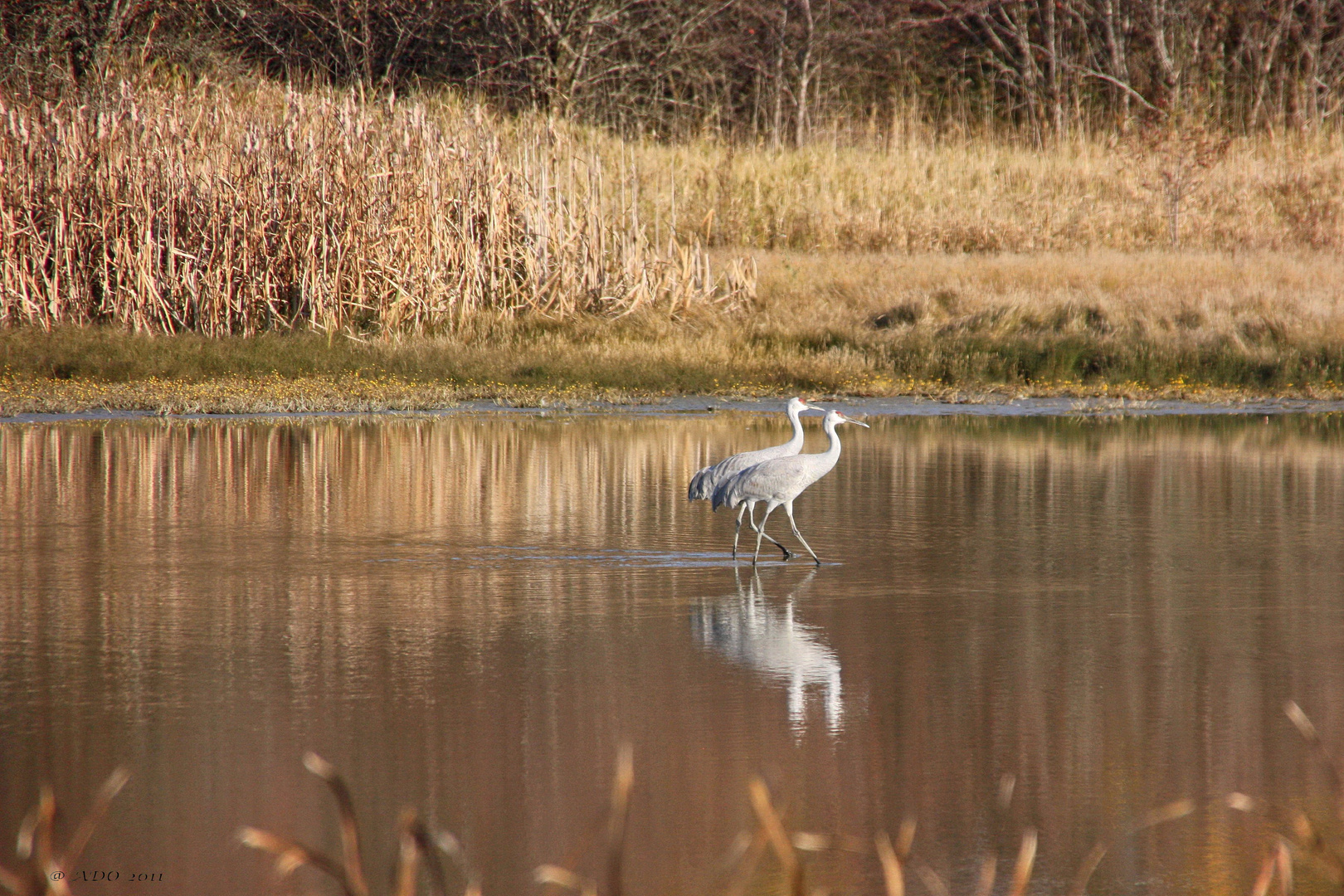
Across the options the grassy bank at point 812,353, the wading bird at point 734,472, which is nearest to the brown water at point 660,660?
the wading bird at point 734,472

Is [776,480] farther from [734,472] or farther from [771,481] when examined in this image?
[734,472]

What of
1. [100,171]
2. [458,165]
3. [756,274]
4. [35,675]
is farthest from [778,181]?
[35,675]

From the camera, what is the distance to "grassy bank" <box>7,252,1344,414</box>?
2172 centimetres

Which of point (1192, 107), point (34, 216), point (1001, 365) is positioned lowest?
point (1001, 365)

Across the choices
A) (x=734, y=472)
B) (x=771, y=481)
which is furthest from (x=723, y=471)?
(x=771, y=481)

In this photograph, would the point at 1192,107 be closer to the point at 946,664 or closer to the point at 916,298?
the point at 916,298

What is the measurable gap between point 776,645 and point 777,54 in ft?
109

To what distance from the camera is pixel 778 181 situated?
3247 cm

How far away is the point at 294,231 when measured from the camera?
2456 cm

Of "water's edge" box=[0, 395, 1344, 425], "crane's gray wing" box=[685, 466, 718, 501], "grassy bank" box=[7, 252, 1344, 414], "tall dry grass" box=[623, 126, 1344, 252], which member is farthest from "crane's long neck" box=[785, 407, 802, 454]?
"tall dry grass" box=[623, 126, 1344, 252]

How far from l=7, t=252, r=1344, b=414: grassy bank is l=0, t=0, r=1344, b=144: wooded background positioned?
41.0ft

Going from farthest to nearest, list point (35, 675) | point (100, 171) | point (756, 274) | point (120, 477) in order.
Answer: point (756, 274) → point (100, 171) → point (120, 477) → point (35, 675)

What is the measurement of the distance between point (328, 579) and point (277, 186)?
15.6 meters

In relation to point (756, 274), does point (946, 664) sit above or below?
below
